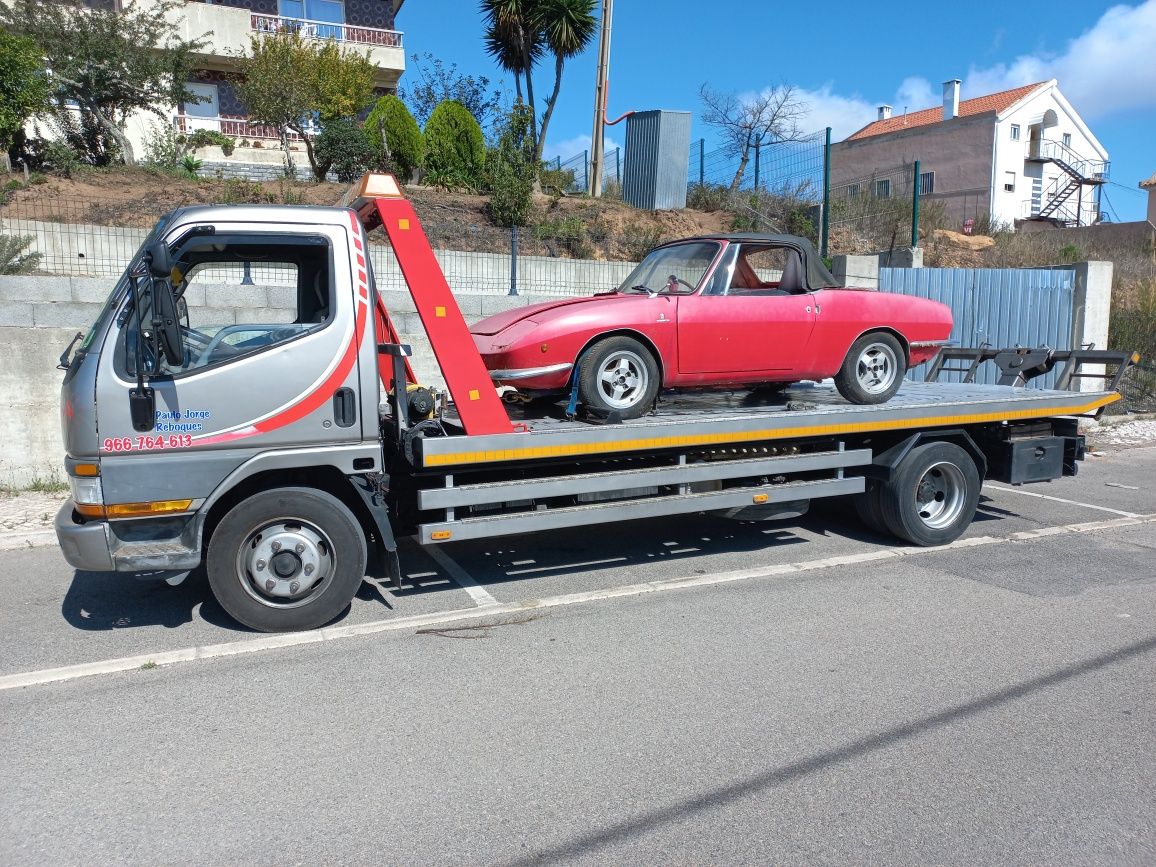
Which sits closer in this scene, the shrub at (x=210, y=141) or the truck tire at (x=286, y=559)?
the truck tire at (x=286, y=559)

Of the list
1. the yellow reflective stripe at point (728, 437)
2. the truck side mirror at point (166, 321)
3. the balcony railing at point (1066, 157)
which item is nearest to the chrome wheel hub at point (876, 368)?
the yellow reflective stripe at point (728, 437)

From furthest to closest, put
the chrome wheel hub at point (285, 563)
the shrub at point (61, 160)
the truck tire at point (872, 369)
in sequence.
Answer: the shrub at point (61, 160) → the truck tire at point (872, 369) → the chrome wheel hub at point (285, 563)

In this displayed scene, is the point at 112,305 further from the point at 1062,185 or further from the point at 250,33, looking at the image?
the point at 1062,185

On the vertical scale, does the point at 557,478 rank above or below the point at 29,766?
above

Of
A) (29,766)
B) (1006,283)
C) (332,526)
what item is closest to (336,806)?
(29,766)

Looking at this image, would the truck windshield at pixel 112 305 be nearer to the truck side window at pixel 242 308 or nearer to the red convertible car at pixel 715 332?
the truck side window at pixel 242 308

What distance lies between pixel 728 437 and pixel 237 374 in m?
3.32

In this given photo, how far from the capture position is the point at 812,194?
62.2ft

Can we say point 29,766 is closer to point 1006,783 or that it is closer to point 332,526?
point 332,526

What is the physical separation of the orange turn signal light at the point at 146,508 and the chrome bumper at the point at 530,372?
2240 millimetres

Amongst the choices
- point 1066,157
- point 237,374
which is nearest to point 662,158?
point 237,374

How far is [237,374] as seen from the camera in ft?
16.7

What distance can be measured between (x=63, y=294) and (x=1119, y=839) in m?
11.0

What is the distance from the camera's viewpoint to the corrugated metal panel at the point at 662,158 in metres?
21.2
